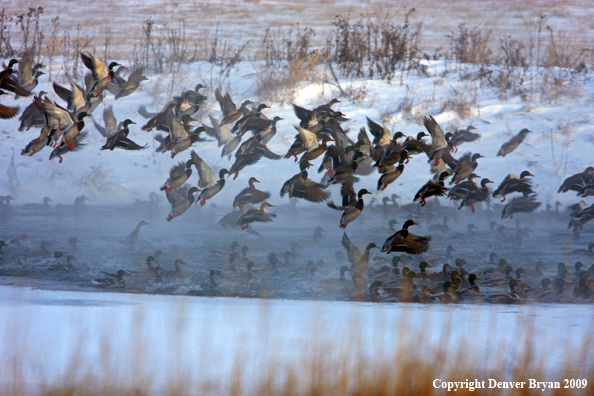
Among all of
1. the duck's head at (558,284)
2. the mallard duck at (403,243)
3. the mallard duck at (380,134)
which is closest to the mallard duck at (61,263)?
Result: the mallard duck at (403,243)

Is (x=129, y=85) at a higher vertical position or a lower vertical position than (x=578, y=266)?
higher

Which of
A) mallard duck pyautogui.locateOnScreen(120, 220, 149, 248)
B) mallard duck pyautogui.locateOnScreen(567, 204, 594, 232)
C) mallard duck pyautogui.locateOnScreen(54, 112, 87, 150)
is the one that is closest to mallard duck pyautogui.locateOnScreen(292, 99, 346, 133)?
mallard duck pyautogui.locateOnScreen(120, 220, 149, 248)

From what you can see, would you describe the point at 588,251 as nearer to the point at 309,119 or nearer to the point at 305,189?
the point at 305,189

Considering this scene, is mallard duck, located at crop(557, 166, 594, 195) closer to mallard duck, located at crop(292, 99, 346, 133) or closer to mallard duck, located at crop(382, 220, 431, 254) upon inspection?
mallard duck, located at crop(382, 220, 431, 254)

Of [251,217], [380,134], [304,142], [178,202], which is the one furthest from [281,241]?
[380,134]

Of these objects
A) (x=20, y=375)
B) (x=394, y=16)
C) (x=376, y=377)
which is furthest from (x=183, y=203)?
(x=394, y=16)

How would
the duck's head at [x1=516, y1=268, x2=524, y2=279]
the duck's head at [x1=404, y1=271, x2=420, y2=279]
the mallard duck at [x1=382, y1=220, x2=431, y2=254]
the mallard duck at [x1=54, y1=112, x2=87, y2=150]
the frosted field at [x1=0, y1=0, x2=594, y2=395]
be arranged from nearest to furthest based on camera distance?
the frosted field at [x1=0, y1=0, x2=594, y2=395]
the mallard duck at [x1=382, y1=220, x2=431, y2=254]
the duck's head at [x1=404, y1=271, x2=420, y2=279]
the duck's head at [x1=516, y1=268, x2=524, y2=279]
the mallard duck at [x1=54, y1=112, x2=87, y2=150]

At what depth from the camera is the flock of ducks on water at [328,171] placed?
5605mm

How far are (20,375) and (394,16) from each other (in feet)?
35.9

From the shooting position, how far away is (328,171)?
6.80 metres

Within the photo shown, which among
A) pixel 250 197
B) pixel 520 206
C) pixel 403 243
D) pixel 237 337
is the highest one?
pixel 403 243

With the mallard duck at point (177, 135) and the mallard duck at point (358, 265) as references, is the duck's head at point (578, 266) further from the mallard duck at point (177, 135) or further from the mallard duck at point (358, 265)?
the mallard duck at point (177, 135)

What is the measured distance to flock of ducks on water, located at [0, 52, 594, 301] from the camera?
5.61 m

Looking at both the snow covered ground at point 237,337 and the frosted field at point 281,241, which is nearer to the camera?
the snow covered ground at point 237,337
